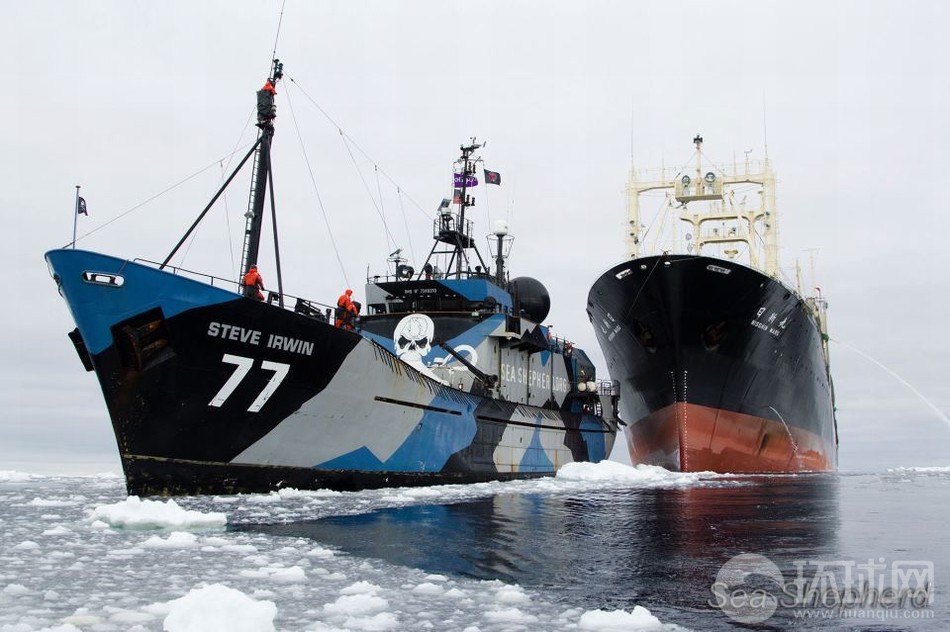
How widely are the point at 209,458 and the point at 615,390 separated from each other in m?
21.4

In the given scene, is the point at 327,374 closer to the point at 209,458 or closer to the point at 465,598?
the point at 209,458

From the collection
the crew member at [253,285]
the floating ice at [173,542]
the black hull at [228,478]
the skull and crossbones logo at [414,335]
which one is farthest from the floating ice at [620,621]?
the skull and crossbones logo at [414,335]

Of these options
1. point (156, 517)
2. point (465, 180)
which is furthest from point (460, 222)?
point (156, 517)

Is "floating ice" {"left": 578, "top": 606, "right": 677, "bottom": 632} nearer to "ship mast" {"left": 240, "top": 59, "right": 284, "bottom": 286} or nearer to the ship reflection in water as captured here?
the ship reflection in water

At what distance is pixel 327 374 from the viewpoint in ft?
51.0

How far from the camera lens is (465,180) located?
29953 mm

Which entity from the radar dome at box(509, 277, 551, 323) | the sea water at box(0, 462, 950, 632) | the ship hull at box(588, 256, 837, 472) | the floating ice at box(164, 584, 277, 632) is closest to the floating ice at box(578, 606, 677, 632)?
the sea water at box(0, 462, 950, 632)

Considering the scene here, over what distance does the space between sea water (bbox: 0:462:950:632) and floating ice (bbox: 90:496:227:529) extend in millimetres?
27

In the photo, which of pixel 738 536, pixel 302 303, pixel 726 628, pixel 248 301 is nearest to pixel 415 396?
pixel 302 303

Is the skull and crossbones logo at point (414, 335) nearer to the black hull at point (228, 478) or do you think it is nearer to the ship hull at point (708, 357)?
the black hull at point (228, 478)

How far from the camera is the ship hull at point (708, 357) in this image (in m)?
27.8

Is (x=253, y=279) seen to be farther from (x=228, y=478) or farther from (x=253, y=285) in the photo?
(x=228, y=478)

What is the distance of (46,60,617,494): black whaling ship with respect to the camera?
1329 centimetres

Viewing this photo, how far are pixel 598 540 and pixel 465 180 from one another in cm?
2163
